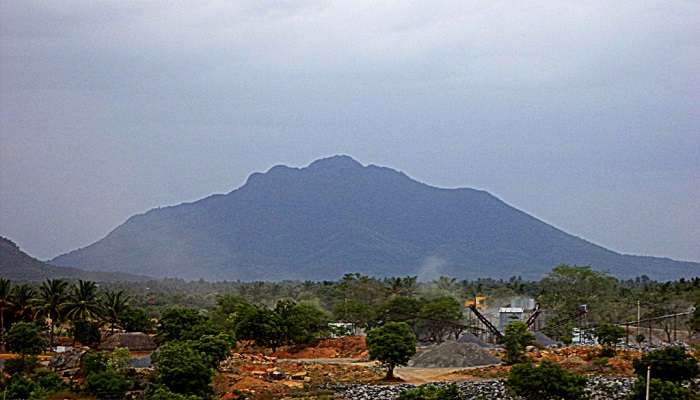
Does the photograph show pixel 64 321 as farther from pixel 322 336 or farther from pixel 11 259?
pixel 11 259

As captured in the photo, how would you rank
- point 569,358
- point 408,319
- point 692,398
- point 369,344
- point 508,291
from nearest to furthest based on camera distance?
point 692,398
point 369,344
point 569,358
point 408,319
point 508,291

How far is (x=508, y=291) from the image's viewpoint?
86.7 meters

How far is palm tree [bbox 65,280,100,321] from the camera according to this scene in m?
55.2

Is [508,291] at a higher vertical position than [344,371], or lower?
higher

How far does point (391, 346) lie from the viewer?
42156 millimetres

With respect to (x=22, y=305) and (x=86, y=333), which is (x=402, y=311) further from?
(x=22, y=305)

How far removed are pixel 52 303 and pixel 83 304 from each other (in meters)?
2.21

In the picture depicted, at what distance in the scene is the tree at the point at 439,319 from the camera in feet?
209

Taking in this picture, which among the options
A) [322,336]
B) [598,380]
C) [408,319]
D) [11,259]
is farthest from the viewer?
[11,259]

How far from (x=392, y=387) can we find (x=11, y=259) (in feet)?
516

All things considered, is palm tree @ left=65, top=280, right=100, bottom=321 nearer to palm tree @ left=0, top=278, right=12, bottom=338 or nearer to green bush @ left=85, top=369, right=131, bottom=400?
palm tree @ left=0, top=278, right=12, bottom=338

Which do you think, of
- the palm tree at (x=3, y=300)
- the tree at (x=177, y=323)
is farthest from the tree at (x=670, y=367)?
the palm tree at (x=3, y=300)

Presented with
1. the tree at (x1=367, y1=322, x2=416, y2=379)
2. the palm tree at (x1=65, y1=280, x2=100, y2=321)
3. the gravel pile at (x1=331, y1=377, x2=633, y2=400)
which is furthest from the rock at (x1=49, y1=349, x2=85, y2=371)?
the tree at (x1=367, y1=322, x2=416, y2=379)

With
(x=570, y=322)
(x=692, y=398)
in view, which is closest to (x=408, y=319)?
(x=570, y=322)
